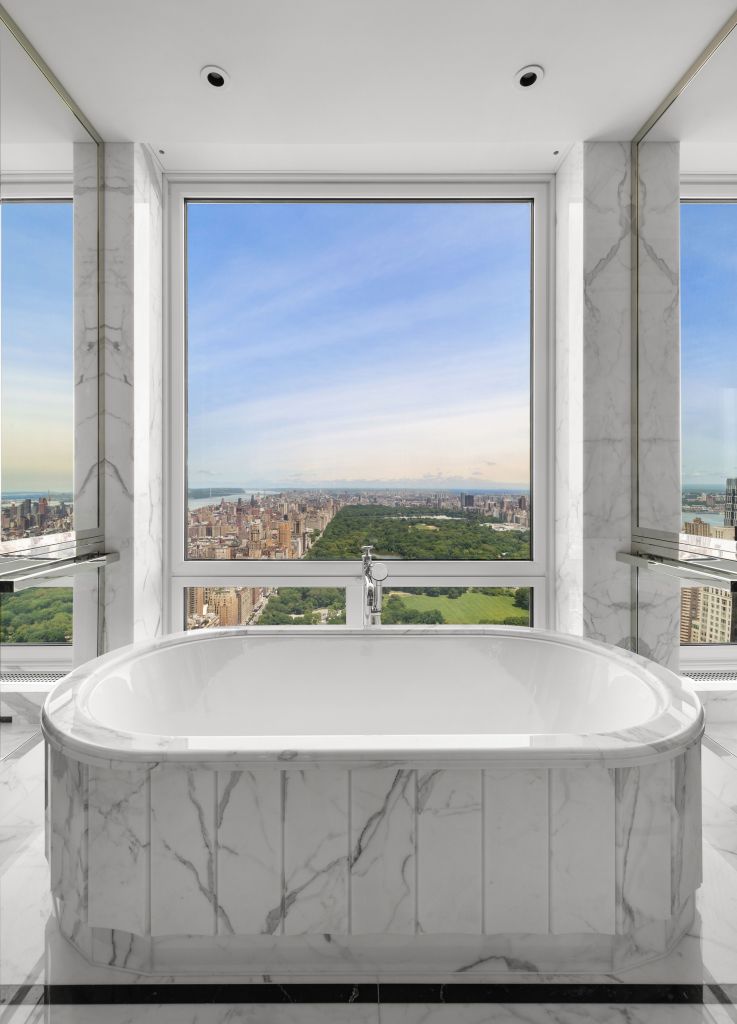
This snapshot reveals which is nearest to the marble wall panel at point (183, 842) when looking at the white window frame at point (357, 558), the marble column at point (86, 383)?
the marble column at point (86, 383)

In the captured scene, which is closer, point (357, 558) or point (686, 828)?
point (686, 828)

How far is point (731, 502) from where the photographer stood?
5.14ft

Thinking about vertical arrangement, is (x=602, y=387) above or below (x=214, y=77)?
below

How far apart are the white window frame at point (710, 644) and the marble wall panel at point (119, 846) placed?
1.46 m

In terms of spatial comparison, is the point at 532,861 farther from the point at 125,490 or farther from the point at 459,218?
the point at 459,218

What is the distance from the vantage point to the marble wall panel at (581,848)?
1.09 meters

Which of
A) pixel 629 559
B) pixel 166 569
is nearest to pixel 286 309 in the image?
pixel 166 569

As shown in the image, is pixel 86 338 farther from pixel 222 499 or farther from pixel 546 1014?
pixel 546 1014

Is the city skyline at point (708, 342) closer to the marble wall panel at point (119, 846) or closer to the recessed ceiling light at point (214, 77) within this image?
the recessed ceiling light at point (214, 77)

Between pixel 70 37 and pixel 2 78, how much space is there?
24cm

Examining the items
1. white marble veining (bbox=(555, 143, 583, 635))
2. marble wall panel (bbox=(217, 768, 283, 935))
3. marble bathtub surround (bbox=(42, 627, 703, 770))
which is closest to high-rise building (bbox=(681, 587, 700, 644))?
marble bathtub surround (bbox=(42, 627, 703, 770))

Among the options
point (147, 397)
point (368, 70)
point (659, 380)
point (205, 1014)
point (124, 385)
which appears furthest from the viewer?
point (147, 397)

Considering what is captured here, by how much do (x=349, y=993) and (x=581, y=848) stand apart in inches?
20.8

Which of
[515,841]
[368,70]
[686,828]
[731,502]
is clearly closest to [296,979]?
[515,841]
